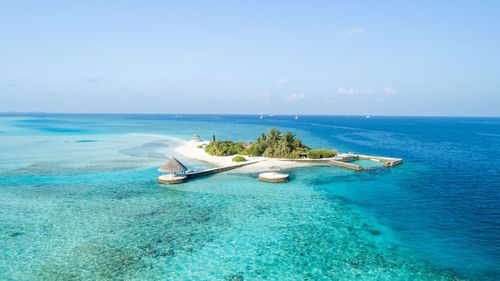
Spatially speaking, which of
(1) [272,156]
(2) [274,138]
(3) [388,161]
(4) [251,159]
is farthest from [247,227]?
(3) [388,161]

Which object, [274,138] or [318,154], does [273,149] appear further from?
[318,154]

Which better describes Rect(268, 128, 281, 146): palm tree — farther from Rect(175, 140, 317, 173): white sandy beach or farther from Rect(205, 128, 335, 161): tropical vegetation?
Rect(175, 140, 317, 173): white sandy beach

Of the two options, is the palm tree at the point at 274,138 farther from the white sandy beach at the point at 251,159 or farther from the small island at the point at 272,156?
the white sandy beach at the point at 251,159

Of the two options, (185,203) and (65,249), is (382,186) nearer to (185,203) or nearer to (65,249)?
(185,203)

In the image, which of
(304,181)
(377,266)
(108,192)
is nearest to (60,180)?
(108,192)

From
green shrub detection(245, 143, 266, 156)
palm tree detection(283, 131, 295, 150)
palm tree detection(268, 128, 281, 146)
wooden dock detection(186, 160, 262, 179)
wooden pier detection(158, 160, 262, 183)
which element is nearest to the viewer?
wooden pier detection(158, 160, 262, 183)

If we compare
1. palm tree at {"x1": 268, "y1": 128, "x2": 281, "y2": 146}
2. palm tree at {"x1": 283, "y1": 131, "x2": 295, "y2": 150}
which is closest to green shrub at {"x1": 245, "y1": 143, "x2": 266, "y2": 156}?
palm tree at {"x1": 268, "y1": 128, "x2": 281, "y2": 146}

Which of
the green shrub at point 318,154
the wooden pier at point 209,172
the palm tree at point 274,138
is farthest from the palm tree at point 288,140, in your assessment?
the wooden pier at point 209,172

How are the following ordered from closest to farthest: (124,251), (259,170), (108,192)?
(124,251) < (108,192) < (259,170)
